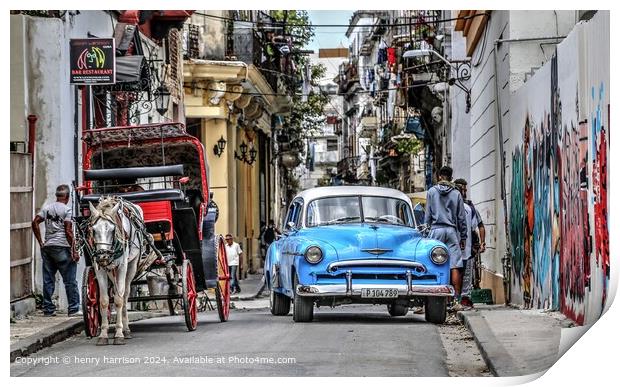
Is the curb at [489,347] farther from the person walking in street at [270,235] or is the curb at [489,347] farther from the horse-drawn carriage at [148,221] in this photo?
the person walking in street at [270,235]

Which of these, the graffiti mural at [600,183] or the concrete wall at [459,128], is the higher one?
the concrete wall at [459,128]

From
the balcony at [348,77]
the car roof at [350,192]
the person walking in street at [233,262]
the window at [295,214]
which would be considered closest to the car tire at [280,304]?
the window at [295,214]

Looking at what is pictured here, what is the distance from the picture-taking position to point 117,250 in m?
12.9

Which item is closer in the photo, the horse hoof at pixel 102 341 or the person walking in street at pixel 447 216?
the horse hoof at pixel 102 341

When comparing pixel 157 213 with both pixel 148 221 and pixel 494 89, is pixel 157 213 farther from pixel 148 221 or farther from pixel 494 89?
pixel 494 89

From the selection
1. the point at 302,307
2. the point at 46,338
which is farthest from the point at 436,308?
the point at 46,338

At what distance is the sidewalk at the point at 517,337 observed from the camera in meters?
10.5

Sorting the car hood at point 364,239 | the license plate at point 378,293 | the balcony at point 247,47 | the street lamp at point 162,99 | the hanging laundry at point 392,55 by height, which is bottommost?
the license plate at point 378,293

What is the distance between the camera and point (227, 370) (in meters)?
10.6

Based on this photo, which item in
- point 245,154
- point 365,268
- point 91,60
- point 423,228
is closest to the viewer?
point 365,268

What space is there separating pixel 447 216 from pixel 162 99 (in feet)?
38.0

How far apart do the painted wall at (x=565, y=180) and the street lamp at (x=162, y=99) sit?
9.78m
